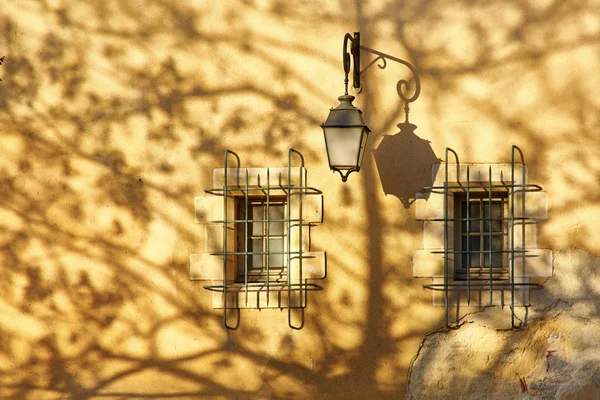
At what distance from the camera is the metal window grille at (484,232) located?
6016 mm

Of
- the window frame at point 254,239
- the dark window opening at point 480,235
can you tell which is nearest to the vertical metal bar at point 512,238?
the dark window opening at point 480,235

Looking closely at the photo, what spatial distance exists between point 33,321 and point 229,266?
1445mm

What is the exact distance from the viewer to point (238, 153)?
20.8 ft

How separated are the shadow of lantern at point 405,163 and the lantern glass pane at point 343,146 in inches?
17.6

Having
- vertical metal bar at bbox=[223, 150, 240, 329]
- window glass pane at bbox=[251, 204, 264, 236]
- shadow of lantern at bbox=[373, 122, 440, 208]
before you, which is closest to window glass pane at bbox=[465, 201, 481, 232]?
shadow of lantern at bbox=[373, 122, 440, 208]

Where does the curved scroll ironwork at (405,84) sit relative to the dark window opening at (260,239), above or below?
above

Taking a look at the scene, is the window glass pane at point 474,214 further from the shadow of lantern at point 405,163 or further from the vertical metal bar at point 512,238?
the shadow of lantern at point 405,163

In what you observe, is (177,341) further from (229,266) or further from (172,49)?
(172,49)

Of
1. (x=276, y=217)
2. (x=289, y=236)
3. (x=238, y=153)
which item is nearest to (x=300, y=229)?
(x=289, y=236)

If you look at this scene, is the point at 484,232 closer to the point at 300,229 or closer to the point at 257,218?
the point at 300,229

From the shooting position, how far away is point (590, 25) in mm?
5984

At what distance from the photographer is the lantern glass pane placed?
228 inches

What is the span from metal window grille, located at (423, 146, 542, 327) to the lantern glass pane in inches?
26.1

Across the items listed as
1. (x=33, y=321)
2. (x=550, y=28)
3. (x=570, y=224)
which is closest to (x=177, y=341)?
(x=33, y=321)
